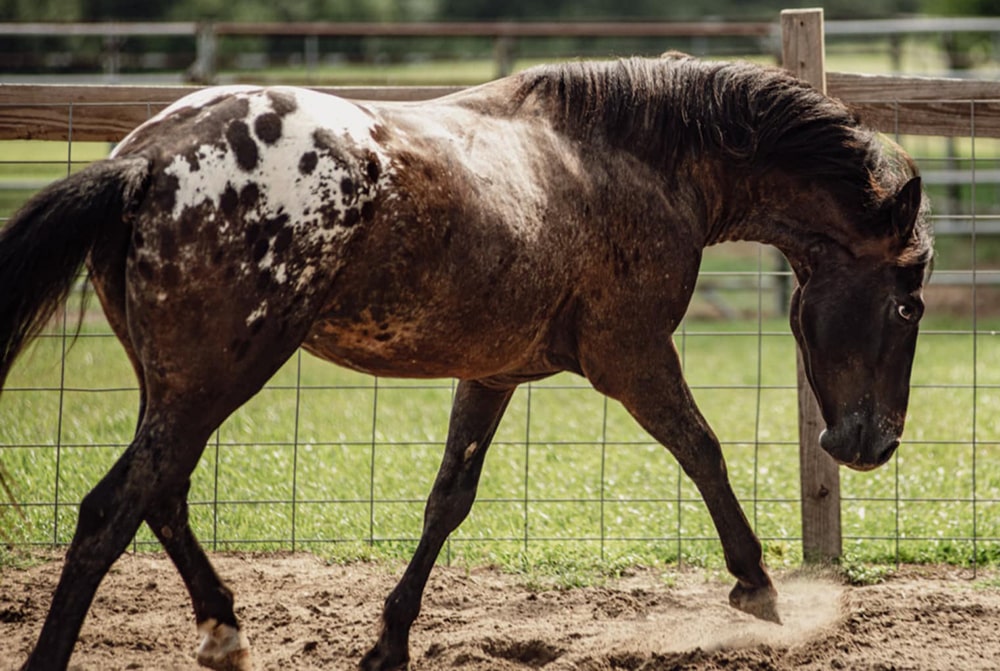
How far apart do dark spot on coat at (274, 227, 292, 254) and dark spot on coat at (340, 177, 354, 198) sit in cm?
18

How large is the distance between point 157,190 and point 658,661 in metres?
2.13

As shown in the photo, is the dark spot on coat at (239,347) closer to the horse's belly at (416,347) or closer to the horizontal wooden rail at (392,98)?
the horse's belly at (416,347)

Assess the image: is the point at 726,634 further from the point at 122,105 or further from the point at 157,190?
the point at 122,105

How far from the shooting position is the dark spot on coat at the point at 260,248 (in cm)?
289

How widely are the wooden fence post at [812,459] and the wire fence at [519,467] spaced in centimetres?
12

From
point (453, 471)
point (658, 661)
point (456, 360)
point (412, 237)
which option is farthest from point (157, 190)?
point (658, 661)

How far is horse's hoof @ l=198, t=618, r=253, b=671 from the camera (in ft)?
11.7

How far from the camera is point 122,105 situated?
4.88m

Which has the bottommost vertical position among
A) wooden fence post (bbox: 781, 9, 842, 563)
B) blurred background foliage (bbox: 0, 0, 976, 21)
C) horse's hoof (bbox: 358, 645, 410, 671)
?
horse's hoof (bbox: 358, 645, 410, 671)

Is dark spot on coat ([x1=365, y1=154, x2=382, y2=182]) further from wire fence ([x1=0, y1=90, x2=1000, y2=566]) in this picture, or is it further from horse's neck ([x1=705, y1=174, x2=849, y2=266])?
horse's neck ([x1=705, y1=174, x2=849, y2=266])

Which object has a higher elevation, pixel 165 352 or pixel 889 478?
pixel 165 352

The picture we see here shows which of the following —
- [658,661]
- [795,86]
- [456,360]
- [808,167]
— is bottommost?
[658,661]

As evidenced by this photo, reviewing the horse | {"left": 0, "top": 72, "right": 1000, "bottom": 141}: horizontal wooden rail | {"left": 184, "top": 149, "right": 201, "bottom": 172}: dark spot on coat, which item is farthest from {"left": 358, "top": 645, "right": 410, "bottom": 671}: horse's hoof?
{"left": 0, "top": 72, "right": 1000, "bottom": 141}: horizontal wooden rail

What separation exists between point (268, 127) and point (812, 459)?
2950 mm
